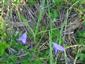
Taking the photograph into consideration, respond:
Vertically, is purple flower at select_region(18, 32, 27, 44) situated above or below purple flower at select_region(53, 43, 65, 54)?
above

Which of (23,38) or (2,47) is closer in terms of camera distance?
(2,47)

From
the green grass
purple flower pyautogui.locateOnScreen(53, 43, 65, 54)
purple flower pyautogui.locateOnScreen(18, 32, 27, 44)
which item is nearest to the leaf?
the green grass

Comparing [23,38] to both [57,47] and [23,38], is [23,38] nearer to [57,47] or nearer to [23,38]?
[23,38]

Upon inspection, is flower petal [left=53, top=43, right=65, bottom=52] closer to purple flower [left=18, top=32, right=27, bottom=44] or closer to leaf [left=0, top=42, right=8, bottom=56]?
purple flower [left=18, top=32, right=27, bottom=44]

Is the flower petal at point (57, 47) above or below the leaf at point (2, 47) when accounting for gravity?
below

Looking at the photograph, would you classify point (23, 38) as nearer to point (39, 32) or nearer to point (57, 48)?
point (39, 32)

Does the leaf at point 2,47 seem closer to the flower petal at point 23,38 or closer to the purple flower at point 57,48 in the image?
the flower petal at point 23,38

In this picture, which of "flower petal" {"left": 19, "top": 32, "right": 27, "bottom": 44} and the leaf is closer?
the leaf

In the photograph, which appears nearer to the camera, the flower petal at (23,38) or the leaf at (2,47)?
the leaf at (2,47)

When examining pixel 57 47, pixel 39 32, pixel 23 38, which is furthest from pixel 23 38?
pixel 57 47

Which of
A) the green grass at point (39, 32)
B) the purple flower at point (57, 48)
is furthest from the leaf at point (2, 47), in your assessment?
the purple flower at point (57, 48)

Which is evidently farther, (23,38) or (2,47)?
(23,38)

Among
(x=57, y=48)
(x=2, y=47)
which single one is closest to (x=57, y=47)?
(x=57, y=48)

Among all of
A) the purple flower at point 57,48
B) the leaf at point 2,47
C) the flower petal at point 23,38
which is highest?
the flower petal at point 23,38
